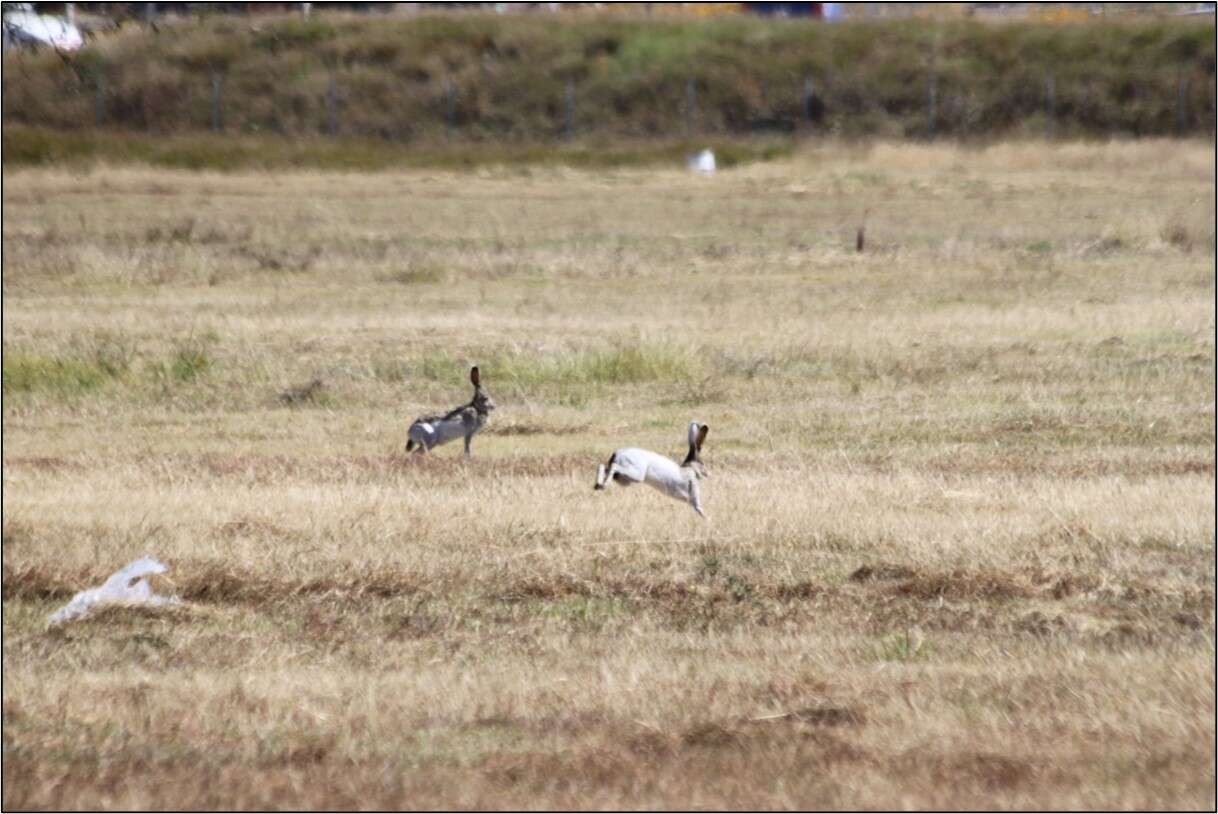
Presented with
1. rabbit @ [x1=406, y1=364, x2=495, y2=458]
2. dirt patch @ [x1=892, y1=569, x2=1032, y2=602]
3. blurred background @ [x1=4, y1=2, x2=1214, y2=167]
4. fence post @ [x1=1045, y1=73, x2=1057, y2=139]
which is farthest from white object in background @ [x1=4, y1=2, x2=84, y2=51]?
fence post @ [x1=1045, y1=73, x2=1057, y2=139]

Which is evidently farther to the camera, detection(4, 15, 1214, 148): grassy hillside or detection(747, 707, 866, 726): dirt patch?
detection(4, 15, 1214, 148): grassy hillside

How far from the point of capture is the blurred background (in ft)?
159

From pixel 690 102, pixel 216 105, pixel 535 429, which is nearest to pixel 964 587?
pixel 535 429

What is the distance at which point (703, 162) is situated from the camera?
41656 mm

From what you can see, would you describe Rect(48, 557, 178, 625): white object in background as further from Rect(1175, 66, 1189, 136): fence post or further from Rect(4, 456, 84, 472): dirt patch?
Rect(1175, 66, 1189, 136): fence post

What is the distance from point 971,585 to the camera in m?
7.75

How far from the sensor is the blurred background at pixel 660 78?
4844cm

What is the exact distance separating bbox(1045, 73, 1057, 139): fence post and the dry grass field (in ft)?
92.1

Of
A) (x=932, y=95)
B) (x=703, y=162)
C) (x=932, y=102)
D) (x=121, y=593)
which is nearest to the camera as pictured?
(x=121, y=593)

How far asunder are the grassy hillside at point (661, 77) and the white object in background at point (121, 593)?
39992 mm

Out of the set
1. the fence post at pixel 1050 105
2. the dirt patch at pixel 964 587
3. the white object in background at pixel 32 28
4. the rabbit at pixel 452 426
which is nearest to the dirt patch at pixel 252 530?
the rabbit at pixel 452 426

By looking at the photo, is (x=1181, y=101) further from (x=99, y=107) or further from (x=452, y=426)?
(x=452, y=426)

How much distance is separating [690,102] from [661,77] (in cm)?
173

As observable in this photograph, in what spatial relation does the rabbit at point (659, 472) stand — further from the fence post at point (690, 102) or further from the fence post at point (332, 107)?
the fence post at point (690, 102)
